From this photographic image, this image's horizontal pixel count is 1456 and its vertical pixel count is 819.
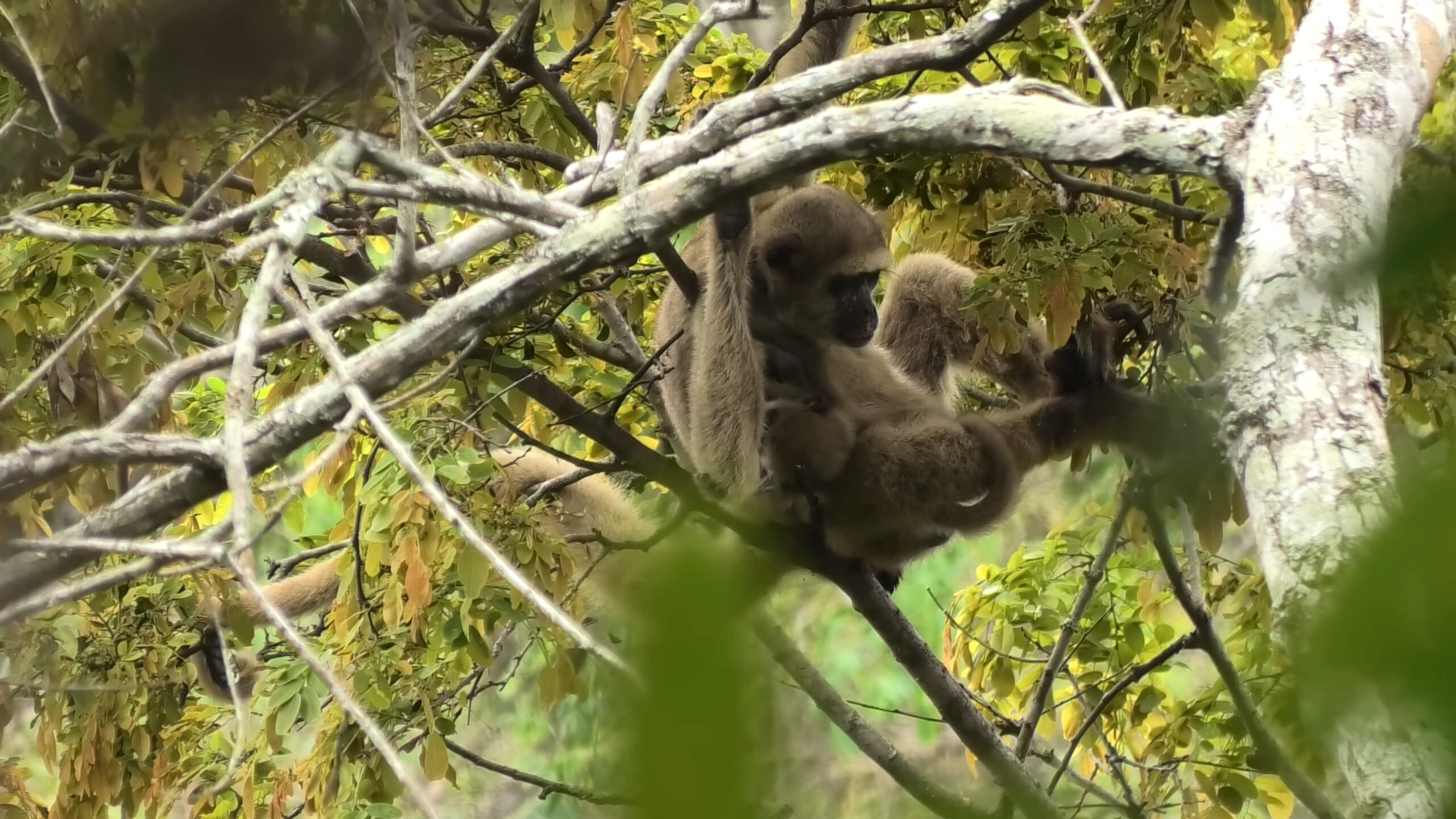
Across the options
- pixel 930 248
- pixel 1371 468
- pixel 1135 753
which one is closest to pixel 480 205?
pixel 1371 468

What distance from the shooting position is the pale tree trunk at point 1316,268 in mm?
2016

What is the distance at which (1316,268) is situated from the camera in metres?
1.45

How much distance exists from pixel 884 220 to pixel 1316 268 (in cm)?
446

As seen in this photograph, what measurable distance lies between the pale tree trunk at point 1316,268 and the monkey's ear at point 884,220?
248 centimetres

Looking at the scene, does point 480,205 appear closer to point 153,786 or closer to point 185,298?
point 185,298

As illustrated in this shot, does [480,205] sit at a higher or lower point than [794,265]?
higher

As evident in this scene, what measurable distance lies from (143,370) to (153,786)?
1.70m

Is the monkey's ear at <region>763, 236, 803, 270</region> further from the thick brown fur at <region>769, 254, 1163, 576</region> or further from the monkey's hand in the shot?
the monkey's hand

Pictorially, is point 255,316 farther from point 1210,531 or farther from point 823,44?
point 823,44

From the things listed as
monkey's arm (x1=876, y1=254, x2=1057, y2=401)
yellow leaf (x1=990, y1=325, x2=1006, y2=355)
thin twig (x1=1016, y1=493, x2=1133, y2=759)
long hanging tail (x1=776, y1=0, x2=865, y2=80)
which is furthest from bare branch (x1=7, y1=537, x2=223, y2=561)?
monkey's arm (x1=876, y1=254, x2=1057, y2=401)

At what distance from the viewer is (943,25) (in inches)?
219

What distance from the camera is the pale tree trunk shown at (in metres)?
2.02

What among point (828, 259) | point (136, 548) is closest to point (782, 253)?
point (828, 259)

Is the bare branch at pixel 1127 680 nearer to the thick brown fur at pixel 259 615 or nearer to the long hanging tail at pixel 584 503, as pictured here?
the long hanging tail at pixel 584 503
